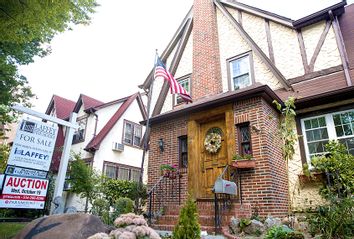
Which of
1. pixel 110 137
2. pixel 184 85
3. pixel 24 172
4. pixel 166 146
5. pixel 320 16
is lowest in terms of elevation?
pixel 24 172

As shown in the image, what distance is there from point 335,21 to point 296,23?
1103 mm

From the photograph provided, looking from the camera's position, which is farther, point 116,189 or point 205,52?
point 116,189

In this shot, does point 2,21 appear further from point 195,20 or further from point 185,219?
point 195,20

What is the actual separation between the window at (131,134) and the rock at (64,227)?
37.3 ft

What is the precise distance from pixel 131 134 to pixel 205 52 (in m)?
7.93

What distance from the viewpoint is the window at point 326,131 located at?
6359 millimetres

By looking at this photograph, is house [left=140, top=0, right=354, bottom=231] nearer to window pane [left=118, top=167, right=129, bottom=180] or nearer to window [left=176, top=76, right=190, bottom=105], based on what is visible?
window [left=176, top=76, right=190, bottom=105]

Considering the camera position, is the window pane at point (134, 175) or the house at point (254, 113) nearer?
the house at point (254, 113)

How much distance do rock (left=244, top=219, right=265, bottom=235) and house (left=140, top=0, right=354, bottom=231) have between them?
670 mm

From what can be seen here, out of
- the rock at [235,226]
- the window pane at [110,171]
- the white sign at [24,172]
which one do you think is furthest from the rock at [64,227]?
the window pane at [110,171]

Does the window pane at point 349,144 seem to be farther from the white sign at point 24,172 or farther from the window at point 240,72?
the white sign at point 24,172

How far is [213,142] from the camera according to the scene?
7.15 meters

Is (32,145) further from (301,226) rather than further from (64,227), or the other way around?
(301,226)

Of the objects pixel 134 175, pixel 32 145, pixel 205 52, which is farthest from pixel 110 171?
pixel 32 145
